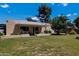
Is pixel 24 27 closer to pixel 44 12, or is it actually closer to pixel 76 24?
pixel 44 12

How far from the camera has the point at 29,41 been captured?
13609 mm

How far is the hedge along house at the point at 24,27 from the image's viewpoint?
14.1 m

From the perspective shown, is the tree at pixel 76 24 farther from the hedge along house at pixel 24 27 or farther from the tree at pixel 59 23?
the hedge along house at pixel 24 27

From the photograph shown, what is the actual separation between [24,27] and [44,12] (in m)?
1.86

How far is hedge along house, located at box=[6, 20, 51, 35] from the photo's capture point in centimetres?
1405

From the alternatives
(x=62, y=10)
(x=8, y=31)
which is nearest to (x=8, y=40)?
(x=8, y=31)

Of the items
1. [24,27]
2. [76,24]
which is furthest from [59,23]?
[24,27]

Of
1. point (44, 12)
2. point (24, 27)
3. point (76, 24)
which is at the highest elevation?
point (44, 12)

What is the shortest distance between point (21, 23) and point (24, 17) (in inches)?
56.3

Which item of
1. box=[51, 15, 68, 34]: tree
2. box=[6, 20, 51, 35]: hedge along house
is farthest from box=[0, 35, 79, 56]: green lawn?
box=[6, 20, 51, 35]: hedge along house

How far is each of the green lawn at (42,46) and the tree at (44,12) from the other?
868 mm

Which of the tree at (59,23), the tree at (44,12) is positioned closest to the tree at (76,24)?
the tree at (59,23)

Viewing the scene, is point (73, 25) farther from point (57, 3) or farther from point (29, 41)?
point (29, 41)

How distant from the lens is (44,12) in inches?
524
